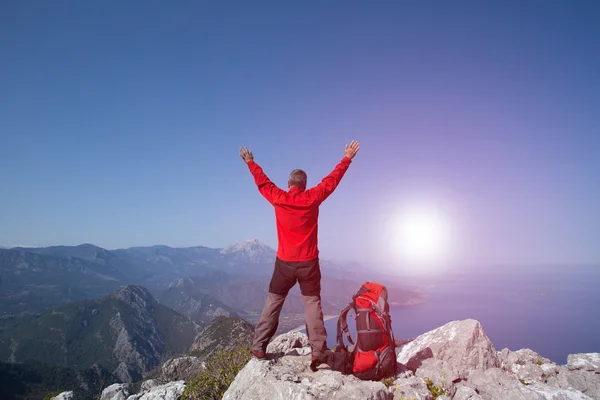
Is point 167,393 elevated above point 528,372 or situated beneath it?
situated beneath

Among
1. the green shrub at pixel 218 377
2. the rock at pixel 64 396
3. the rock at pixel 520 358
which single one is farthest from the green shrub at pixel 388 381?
the rock at pixel 64 396

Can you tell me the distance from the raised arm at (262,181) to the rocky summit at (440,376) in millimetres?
3651

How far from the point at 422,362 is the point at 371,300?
274 cm

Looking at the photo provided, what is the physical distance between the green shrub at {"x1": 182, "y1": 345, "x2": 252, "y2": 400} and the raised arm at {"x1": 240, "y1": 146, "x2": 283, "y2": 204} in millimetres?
4969

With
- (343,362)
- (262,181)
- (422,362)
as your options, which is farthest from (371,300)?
(262,181)

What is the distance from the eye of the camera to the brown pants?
6.40m

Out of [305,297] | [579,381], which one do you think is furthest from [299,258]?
[579,381]

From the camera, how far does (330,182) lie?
6715 mm

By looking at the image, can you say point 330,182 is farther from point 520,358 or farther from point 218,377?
point 520,358

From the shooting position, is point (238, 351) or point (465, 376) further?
point (238, 351)

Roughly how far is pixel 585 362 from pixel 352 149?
8.41m

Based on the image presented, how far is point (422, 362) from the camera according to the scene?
26.3 feet

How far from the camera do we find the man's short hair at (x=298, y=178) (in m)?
6.96

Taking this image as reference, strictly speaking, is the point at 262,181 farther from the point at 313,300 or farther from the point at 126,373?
the point at 126,373
